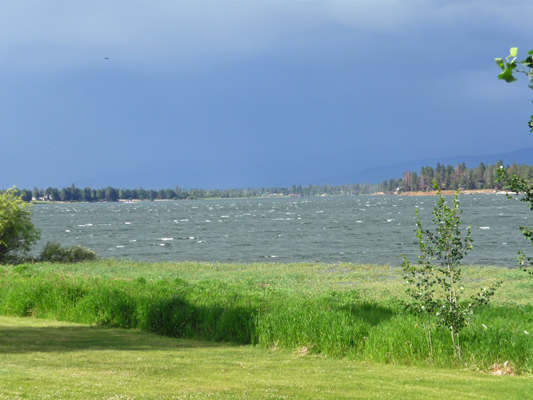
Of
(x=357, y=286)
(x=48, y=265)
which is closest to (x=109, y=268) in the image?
(x=48, y=265)

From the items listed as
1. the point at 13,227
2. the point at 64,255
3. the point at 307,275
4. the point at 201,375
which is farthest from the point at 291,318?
the point at 64,255

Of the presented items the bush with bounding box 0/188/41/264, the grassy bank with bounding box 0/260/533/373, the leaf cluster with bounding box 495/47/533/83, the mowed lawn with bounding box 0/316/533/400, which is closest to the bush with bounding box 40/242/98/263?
the bush with bounding box 0/188/41/264

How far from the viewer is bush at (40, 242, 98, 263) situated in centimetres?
3933

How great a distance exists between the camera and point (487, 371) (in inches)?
439

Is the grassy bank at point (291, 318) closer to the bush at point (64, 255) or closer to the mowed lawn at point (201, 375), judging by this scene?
the mowed lawn at point (201, 375)

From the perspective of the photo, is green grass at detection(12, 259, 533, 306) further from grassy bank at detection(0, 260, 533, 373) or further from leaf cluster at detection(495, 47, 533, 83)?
leaf cluster at detection(495, 47, 533, 83)

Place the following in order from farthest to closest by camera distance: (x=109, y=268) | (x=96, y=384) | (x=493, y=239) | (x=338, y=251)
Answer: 1. (x=493, y=239)
2. (x=338, y=251)
3. (x=109, y=268)
4. (x=96, y=384)

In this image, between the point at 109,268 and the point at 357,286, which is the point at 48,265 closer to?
the point at 109,268

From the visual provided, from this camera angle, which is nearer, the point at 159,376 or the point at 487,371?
the point at 159,376

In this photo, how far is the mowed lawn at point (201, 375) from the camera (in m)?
8.84

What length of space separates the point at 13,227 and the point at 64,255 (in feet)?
14.5

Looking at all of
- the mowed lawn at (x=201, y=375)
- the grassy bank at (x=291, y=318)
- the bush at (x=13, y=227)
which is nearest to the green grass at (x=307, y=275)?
the grassy bank at (x=291, y=318)

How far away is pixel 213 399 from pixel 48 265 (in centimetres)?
3094

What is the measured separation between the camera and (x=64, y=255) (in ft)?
131
